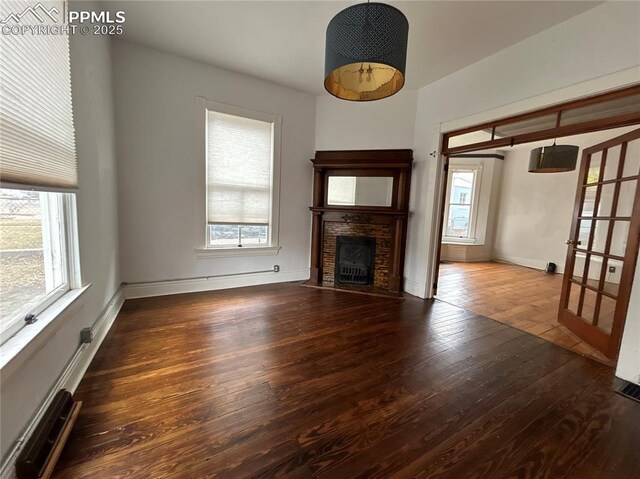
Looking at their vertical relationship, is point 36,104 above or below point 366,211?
above

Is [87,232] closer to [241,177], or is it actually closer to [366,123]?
[241,177]

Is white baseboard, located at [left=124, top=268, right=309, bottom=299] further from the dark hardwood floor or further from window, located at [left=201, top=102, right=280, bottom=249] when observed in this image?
the dark hardwood floor

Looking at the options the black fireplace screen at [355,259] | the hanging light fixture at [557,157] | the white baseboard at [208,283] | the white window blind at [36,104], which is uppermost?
the hanging light fixture at [557,157]

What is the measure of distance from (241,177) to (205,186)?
0.53 meters

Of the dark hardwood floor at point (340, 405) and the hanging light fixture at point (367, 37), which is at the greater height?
the hanging light fixture at point (367, 37)

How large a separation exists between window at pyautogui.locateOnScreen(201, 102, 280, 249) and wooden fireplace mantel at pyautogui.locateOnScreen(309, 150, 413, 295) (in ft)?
2.35

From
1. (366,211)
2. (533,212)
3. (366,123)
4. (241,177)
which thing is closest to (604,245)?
(366,211)

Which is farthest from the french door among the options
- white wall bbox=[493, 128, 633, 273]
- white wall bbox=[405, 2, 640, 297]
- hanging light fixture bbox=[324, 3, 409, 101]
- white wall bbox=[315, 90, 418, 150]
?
white wall bbox=[493, 128, 633, 273]

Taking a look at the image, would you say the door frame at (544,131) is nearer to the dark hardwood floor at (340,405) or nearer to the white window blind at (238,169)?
the dark hardwood floor at (340,405)

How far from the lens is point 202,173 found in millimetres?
3594

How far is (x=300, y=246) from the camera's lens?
4.53m

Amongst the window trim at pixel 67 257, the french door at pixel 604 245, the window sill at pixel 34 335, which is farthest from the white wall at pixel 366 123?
the window sill at pixel 34 335

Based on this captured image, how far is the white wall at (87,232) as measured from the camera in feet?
3.99

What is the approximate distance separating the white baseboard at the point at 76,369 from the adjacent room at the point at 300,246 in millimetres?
15
